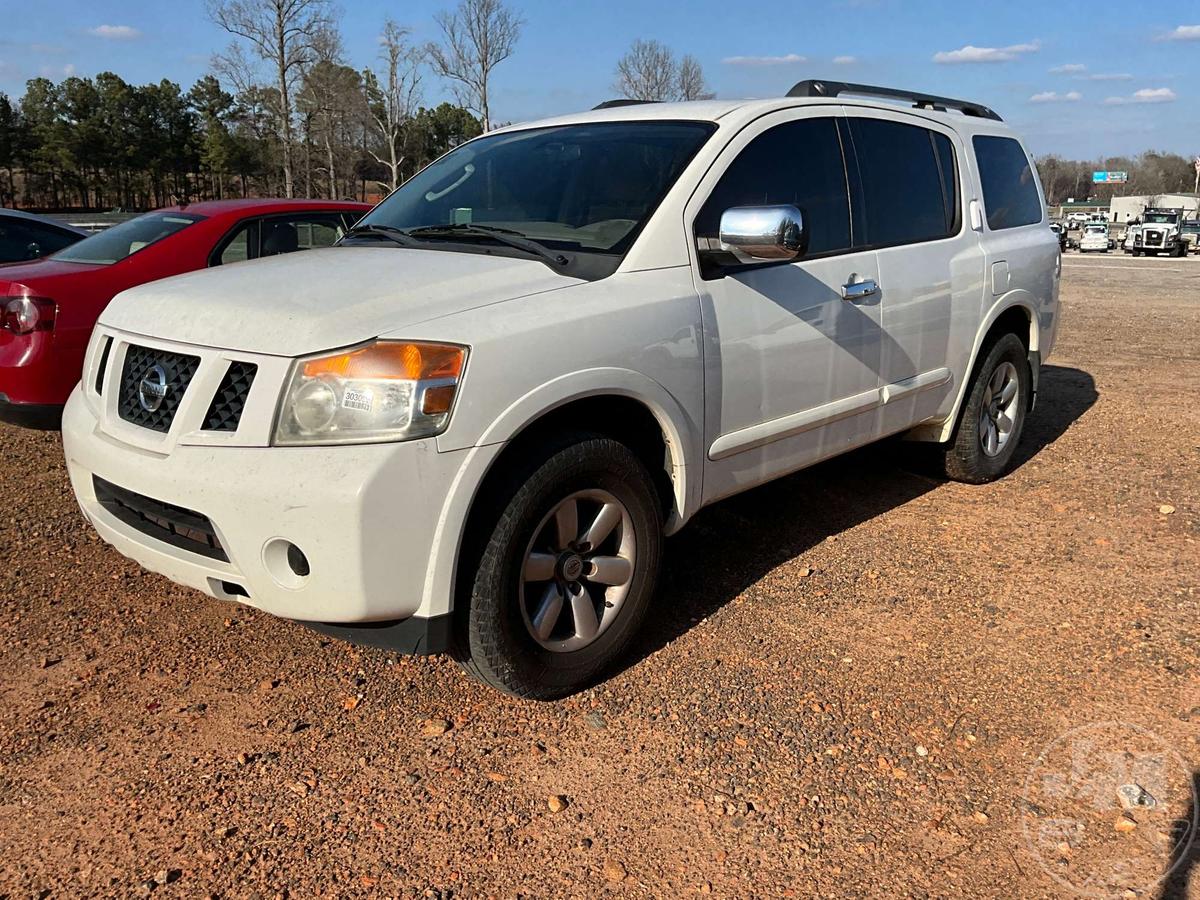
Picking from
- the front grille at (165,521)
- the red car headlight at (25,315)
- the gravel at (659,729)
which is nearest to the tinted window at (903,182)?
the gravel at (659,729)

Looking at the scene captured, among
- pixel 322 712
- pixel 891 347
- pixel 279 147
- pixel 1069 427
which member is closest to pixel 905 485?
pixel 891 347

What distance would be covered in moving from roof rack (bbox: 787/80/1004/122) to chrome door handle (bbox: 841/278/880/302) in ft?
2.96

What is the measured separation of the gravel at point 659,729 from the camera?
2379 mm

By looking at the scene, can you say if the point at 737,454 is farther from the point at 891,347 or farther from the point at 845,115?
the point at 845,115

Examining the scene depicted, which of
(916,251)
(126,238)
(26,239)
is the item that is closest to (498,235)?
(916,251)

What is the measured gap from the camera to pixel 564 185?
3623mm

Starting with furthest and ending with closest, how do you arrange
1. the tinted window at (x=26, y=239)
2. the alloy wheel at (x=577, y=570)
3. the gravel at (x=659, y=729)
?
the tinted window at (x=26, y=239) → the alloy wheel at (x=577, y=570) → the gravel at (x=659, y=729)

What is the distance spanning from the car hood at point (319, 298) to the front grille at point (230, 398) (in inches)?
2.4

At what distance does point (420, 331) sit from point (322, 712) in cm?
129

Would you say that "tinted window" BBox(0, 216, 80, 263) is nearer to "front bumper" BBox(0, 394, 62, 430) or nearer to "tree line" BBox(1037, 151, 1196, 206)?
"front bumper" BBox(0, 394, 62, 430)

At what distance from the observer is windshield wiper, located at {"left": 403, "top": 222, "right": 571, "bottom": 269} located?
3.14 metres

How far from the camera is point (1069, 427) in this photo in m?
6.75

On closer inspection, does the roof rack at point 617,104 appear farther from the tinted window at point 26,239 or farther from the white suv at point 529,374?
the tinted window at point 26,239

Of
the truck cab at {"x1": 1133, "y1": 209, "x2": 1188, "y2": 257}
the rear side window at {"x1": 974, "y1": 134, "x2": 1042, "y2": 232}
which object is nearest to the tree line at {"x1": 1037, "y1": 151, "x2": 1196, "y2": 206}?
the truck cab at {"x1": 1133, "y1": 209, "x2": 1188, "y2": 257}
